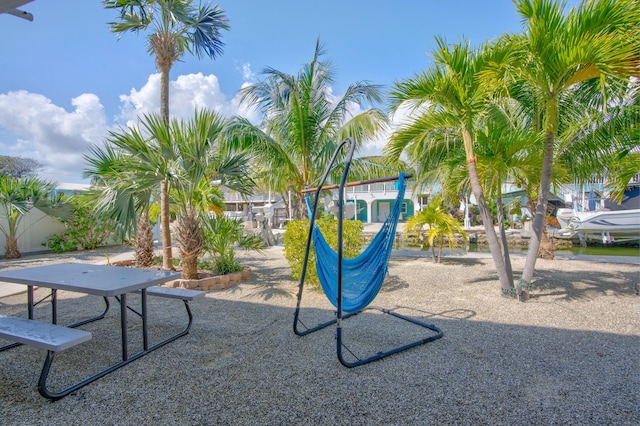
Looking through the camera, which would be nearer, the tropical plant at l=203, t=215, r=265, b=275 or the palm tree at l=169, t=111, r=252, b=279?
the palm tree at l=169, t=111, r=252, b=279

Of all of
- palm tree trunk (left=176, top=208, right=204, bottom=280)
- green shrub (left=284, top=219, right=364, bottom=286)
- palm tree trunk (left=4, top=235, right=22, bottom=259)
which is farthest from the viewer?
palm tree trunk (left=4, top=235, right=22, bottom=259)

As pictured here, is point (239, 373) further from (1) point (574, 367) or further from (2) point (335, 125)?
(2) point (335, 125)

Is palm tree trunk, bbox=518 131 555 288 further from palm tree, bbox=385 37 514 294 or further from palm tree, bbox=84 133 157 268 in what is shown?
palm tree, bbox=84 133 157 268

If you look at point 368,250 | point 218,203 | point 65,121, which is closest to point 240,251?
point 218,203

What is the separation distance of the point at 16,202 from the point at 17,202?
0.08ft

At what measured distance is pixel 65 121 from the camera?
15.9 meters

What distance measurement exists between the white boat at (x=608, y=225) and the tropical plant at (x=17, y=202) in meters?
19.0

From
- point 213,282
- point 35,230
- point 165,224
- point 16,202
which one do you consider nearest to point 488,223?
point 213,282

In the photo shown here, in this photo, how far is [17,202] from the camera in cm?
963

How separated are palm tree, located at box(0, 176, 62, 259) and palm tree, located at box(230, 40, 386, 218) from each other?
7053mm

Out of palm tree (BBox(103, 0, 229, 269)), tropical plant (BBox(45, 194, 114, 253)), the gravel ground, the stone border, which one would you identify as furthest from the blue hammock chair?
tropical plant (BBox(45, 194, 114, 253))

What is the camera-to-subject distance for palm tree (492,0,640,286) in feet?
11.6

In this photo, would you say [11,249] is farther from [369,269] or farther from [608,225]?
[608,225]

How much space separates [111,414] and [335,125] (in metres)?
7.64
